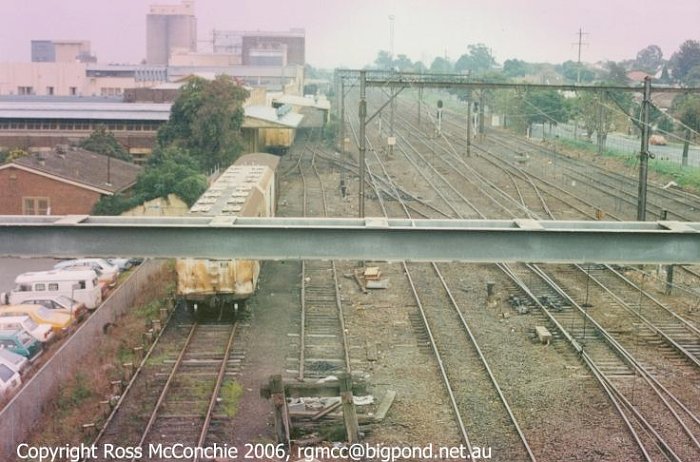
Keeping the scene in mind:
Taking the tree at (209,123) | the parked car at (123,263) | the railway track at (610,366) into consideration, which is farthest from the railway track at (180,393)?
the tree at (209,123)

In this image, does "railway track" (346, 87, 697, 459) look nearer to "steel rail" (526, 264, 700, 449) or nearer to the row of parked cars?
"steel rail" (526, 264, 700, 449)

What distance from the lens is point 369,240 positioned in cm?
1007

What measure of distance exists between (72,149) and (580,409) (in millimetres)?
27206

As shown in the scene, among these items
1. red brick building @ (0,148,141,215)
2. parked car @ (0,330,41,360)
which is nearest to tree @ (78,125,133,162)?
red brick building @ (0,148,141,215)

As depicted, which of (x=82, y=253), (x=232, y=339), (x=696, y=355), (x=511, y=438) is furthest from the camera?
(x=232, y=339)

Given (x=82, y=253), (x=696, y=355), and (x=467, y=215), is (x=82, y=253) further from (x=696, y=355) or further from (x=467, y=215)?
(x=467, y=215)

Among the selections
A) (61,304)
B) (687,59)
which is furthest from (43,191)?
(687,59)

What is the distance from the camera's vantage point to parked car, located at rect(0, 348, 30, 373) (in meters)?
13.7

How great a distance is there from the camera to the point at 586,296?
1733cm

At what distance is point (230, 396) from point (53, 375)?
2.62m

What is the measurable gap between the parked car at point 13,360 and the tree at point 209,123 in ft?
70.0

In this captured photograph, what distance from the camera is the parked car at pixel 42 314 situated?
54.5 feet

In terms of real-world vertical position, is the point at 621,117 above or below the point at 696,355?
above

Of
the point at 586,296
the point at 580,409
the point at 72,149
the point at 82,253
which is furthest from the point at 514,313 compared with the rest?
the point at 72,149
